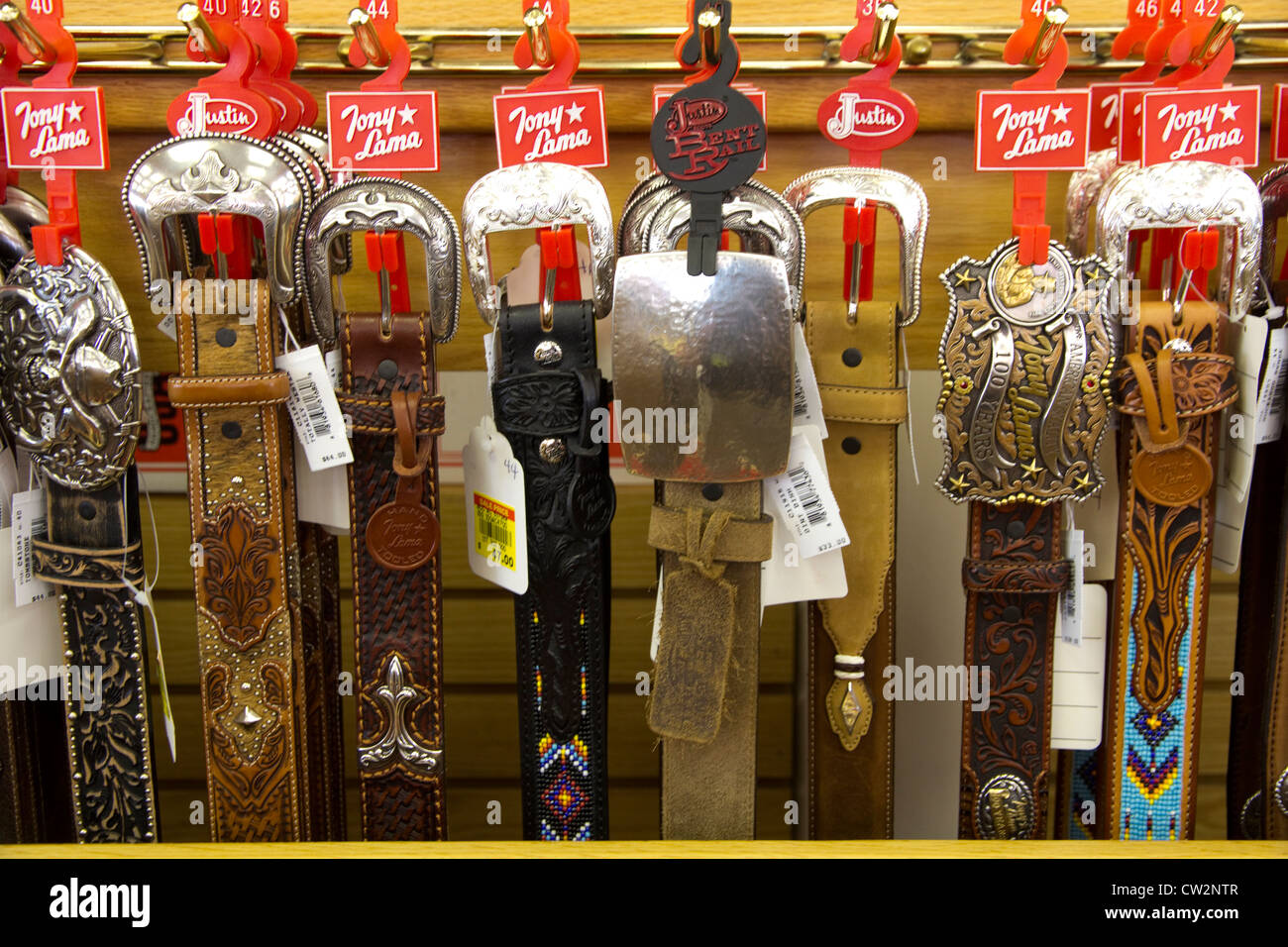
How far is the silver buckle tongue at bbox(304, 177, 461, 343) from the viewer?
108 centimetres

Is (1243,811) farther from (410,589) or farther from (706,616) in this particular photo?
(410,589)

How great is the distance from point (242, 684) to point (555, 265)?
0.59 m

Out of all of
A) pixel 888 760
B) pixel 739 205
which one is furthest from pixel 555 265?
pixel 888 760

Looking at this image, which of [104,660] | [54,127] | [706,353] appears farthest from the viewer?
[104,660]

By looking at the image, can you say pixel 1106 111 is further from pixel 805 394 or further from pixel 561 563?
pixel 561 563

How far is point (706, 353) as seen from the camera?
3.25ft

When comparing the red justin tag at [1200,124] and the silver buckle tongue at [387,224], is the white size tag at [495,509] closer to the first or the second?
the silver buckle tongue at [387,224]

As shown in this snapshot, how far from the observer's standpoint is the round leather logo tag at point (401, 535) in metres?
1.13

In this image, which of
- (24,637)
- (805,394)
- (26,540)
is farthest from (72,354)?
(805,394)

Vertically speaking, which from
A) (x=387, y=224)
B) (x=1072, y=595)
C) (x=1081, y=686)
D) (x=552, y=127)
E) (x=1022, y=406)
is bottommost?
(x=1081, y=686)

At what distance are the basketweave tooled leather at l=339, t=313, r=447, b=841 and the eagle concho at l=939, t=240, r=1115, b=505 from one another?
56 centimetres

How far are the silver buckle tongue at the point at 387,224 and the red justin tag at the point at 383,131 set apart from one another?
2 cm

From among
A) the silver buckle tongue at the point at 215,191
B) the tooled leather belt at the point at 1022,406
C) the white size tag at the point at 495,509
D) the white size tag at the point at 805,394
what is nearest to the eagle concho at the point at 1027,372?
the tooled leather belt at the point at 1022,406

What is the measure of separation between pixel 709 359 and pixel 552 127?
0.33m
